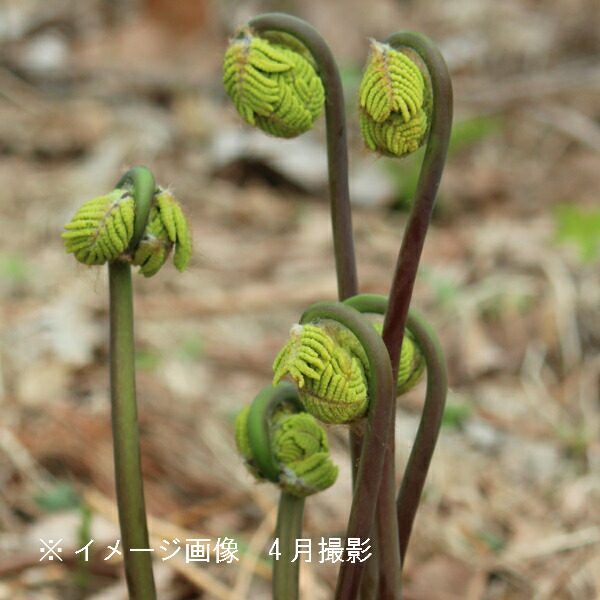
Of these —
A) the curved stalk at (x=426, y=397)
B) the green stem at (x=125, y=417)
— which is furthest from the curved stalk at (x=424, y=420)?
the green stem at (x=125, y=417)

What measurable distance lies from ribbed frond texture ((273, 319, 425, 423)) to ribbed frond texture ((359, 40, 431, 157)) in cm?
23

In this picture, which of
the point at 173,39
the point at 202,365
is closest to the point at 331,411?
the point at 202,365

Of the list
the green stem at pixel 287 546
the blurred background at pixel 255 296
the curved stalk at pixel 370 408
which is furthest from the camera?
the blurred background at pixel 255 296

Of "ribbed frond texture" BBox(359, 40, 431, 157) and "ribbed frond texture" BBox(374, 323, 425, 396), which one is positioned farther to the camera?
"ribbed frond texture" BBox(374, 323, 425, 396)

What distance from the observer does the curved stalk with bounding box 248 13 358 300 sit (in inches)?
43.5

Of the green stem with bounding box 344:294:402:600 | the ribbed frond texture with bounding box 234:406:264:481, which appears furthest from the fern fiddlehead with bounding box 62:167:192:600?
the green stem with bounding box 344:294:402:600

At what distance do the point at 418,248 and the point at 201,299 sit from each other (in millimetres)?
2180

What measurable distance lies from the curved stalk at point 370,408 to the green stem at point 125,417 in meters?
0.24

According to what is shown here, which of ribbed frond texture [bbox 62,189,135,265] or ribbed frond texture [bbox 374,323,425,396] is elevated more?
ribbed frond texture [bbox 62,189,135,265]

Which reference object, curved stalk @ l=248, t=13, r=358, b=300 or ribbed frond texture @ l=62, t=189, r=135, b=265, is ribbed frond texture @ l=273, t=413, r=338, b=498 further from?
ribbed frond texture @ l=62, t=189, r=135, b=265

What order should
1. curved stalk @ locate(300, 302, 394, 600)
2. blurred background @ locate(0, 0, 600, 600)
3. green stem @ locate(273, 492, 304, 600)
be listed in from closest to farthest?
curved stalk @ locate(300, 302, 394, 600), green stem @ locate(273, 492, 304, 600), blurred background @ locate(0, 0, 600, 600)

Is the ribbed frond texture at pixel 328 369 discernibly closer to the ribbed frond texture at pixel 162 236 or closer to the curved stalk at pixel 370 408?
the curved stalk at pixel 370 408

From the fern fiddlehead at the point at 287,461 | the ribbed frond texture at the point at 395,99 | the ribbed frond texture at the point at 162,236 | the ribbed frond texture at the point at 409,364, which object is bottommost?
the fern fiddlehead at the point at 287,461

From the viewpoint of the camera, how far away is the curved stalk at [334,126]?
1.10 meters
